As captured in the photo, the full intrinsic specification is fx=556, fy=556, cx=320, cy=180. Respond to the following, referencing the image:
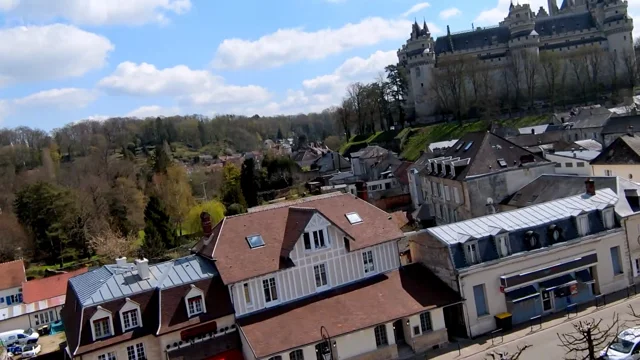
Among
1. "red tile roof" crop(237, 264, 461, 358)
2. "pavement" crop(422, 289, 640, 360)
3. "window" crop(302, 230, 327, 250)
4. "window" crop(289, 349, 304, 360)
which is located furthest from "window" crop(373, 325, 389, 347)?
"window" crop(302, 230, 327, 250)

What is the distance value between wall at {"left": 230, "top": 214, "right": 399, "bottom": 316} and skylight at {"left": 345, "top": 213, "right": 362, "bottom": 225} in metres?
0.28

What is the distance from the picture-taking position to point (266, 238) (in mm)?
23375

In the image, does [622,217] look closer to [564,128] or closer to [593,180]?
[593,180]

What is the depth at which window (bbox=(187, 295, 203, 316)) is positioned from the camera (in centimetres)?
2086

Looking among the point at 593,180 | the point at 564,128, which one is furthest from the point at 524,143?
the point at 593,180

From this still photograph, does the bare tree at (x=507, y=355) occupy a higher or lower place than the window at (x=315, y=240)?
lower

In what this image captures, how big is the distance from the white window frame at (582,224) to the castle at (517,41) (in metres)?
66.1

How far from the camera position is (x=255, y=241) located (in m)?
23.1

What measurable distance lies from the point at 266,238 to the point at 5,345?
65.5ft

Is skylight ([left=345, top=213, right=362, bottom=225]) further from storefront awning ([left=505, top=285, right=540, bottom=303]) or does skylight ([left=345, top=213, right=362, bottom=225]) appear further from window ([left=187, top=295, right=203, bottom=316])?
window ([left=187, top=295, right=203, bottom=316])

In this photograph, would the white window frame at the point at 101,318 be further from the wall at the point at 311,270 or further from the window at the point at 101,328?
the wall at the point at 311,270

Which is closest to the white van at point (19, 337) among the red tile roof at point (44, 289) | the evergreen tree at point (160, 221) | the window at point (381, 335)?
the red tile roof at point (44, 289)

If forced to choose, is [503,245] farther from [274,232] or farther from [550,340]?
[274,232]

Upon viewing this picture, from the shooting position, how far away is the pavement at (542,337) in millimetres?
20141
